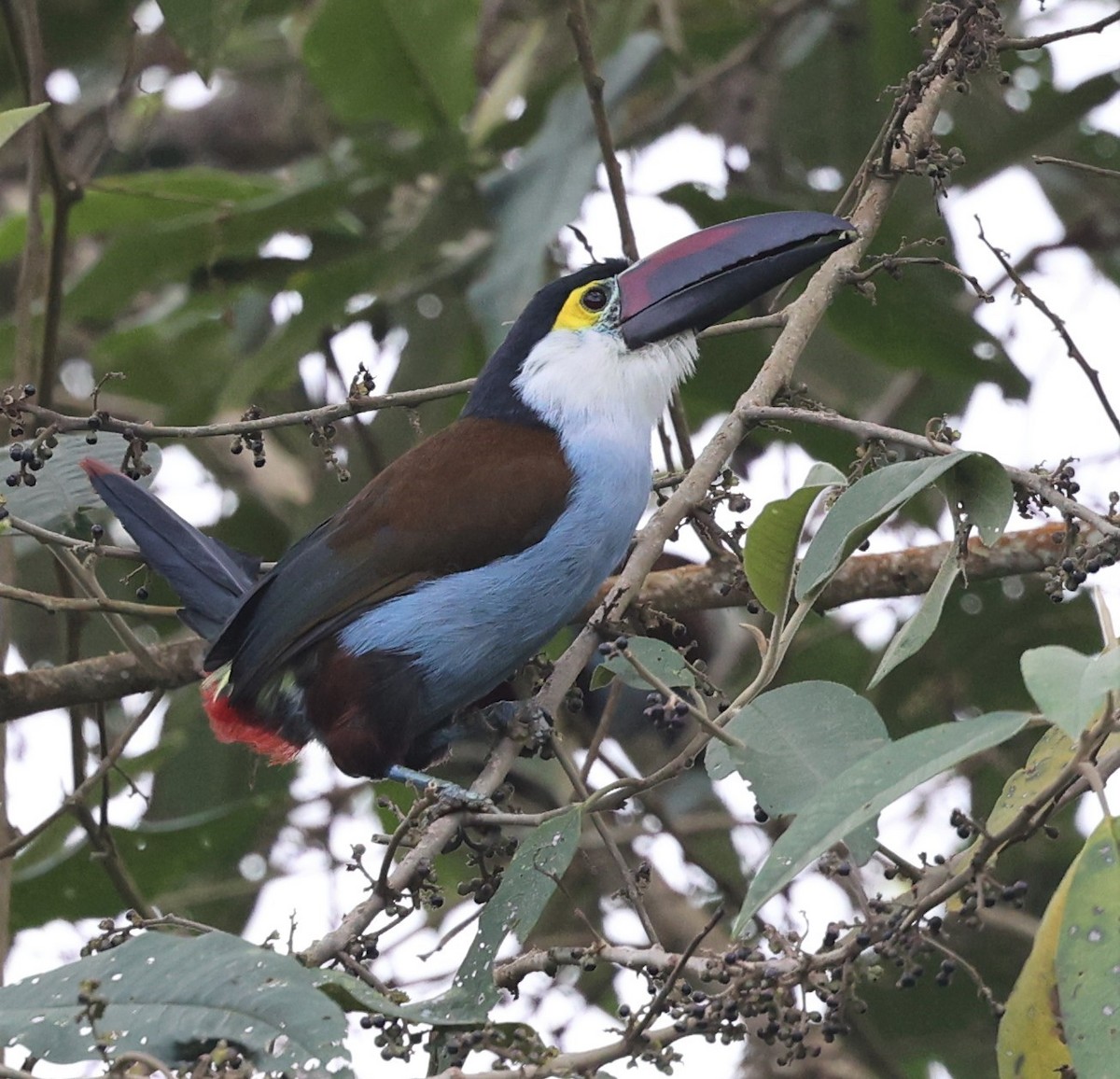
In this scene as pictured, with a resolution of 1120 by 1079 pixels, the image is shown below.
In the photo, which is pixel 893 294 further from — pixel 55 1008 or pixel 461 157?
pixel 55 1008

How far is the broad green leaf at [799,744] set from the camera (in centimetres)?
180

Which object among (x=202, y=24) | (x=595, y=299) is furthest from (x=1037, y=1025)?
(x=202, y=24)

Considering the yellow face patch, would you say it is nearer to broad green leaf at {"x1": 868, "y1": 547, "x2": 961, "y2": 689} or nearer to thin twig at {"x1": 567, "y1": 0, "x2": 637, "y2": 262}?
thin twig at {"x1": 567, "y1": 0, "x2": 637, "y2": 262}

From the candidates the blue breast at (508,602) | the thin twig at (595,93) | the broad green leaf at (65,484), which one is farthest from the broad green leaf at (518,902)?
the thin twig at (595,93)

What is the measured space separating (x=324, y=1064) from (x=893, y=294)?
7.87 ft

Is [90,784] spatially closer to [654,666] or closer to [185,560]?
[185,560]

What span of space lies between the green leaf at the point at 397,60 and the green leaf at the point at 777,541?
6.64 feet

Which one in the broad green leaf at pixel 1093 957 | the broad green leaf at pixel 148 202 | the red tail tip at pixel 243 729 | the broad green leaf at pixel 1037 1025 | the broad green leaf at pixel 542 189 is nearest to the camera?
the broad green leaf at pixel 1093 957

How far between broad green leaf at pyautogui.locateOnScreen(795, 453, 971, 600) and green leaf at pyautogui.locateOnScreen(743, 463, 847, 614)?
3.8 inches

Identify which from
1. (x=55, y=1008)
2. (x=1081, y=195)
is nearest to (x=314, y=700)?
(x=55, y=1008)

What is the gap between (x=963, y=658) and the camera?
3869 millimetres

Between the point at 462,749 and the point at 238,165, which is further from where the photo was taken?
the point at 238,165

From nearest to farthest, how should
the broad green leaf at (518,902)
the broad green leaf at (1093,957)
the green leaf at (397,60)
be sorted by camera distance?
the broad green leaf at (1093,957) → the broad green leaf at (518,902) → the green leaf at (397,60)

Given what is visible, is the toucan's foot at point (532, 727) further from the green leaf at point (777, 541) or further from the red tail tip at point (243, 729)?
the red tail tip at point (243, 729)
